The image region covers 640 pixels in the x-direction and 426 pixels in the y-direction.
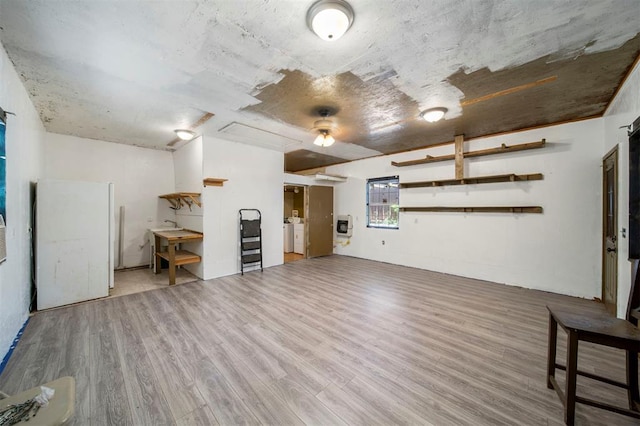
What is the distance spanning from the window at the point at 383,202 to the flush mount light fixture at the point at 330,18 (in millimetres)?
4631

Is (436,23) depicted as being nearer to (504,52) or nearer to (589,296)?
(504,52)

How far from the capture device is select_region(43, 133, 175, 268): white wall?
479cm

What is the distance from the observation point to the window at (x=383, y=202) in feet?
20.2

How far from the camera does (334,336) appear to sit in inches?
103

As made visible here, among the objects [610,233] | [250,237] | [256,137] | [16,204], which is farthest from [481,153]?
[16,204]

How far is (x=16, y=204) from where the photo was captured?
8.59 feet

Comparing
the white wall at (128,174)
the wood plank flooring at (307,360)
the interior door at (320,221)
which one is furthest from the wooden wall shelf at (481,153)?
the white wall at (128,174)

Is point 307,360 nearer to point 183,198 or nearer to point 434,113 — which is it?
point 434,113

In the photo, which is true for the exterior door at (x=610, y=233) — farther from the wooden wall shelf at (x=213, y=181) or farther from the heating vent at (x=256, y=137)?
the wooden wall shelf at (x=213, y=181)

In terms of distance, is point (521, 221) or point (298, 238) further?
point (298, 238)

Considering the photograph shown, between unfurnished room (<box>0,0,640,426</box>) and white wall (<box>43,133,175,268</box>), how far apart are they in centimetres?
4

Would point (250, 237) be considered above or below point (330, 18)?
below

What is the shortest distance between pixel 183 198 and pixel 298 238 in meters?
3.43

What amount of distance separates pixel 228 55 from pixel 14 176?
2644mm
